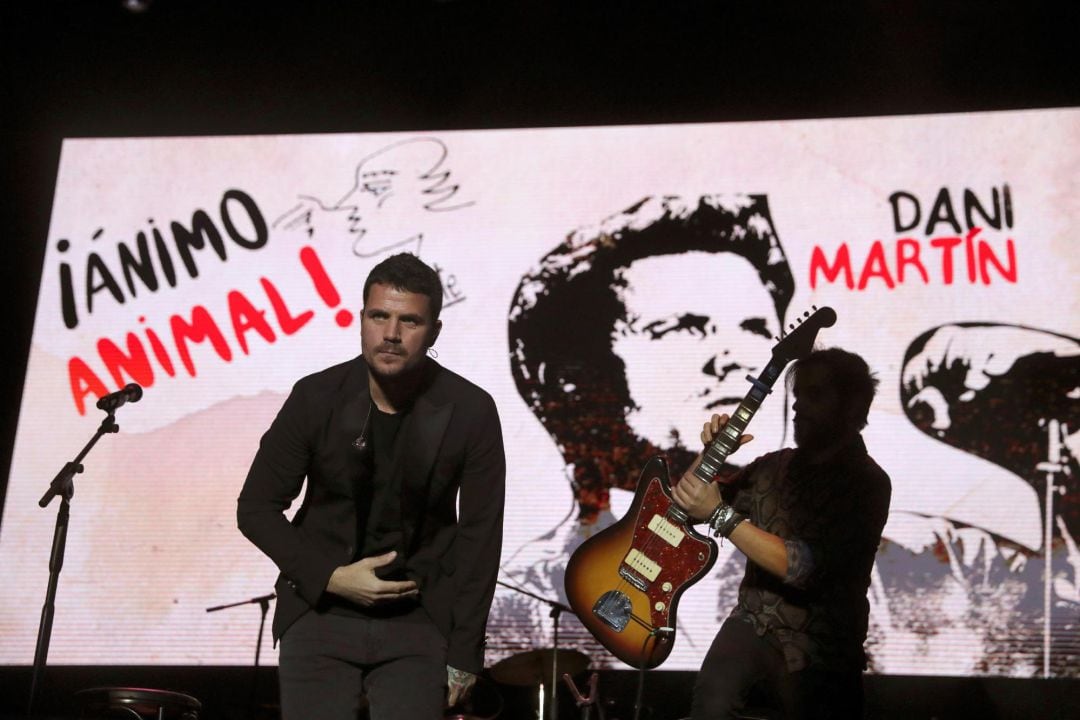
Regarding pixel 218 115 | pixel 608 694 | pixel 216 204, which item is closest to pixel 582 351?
pixel 608 694

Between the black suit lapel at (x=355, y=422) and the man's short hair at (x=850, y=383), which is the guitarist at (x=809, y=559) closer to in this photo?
the man's short hair at (x=850, y=383)

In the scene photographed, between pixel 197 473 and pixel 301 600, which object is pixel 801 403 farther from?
pixel 197 473

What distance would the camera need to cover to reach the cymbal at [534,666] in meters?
4.09

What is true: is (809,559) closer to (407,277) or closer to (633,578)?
(633,578)

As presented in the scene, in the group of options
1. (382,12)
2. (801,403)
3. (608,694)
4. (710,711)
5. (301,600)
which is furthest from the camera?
(382,12)

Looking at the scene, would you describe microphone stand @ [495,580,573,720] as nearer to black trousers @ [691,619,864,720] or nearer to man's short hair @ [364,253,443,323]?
black trousers @ [691,619,864,720]

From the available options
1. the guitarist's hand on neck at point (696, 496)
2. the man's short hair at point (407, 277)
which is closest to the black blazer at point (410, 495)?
the man's short hair at point (407, 277)

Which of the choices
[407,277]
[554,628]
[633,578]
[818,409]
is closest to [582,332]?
[554,628]

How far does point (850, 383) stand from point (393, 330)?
1.37 m

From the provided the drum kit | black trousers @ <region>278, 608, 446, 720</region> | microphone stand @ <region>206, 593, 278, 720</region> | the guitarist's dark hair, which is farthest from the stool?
the guitarist's dark hair

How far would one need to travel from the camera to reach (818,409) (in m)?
3.13

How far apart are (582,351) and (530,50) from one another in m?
1.45

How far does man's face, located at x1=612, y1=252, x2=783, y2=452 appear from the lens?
4418 mm

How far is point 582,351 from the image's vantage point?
456 cm
